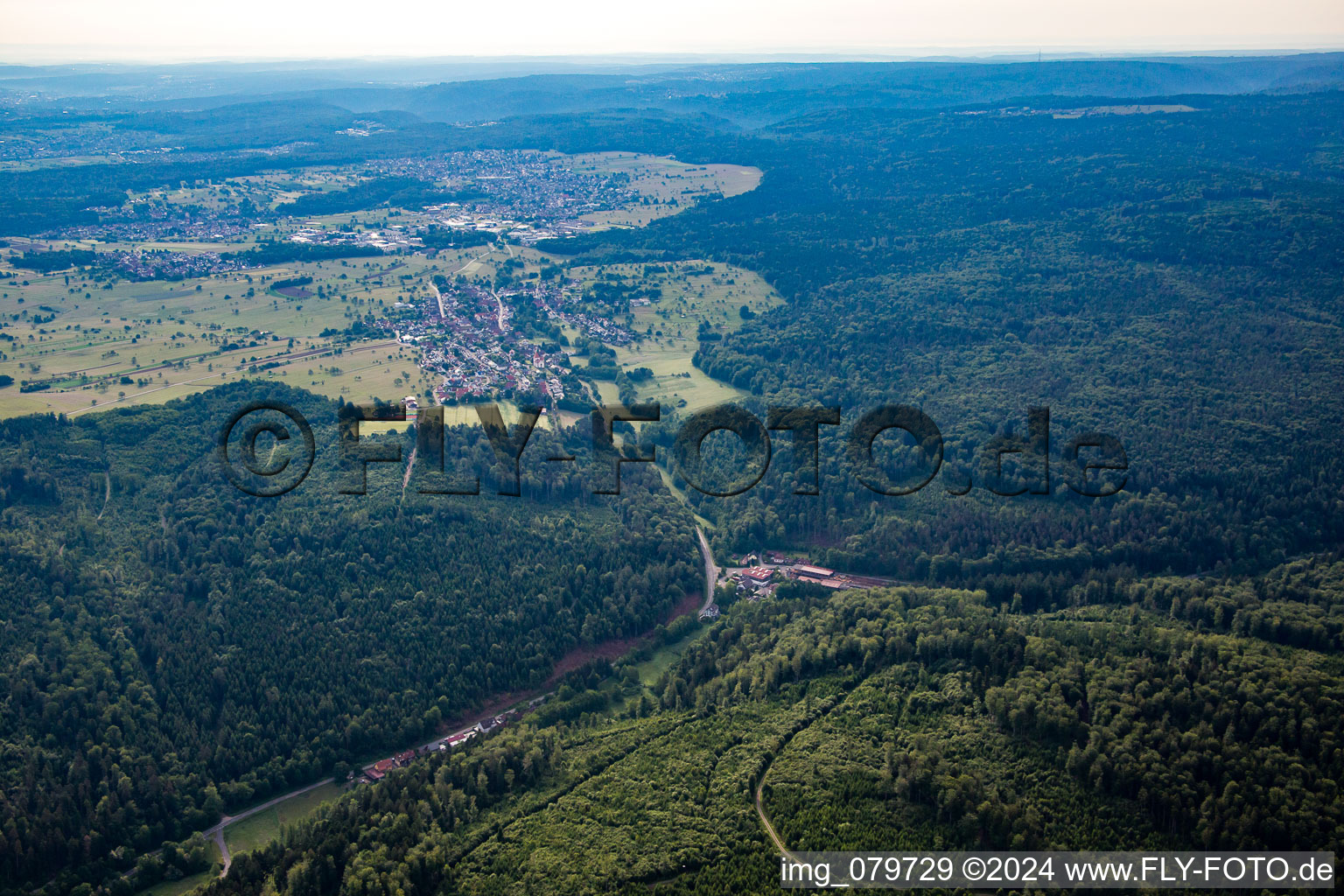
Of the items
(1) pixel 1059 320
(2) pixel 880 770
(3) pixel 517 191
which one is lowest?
(2) pixel 880 770

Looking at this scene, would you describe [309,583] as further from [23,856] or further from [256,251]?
[256,251]

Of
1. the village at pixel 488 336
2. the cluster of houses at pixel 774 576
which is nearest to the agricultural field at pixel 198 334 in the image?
the village at pixel 488 336

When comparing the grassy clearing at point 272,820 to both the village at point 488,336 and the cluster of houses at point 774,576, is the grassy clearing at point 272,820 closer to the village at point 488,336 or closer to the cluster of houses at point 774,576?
the cluster of houses at point 774,576

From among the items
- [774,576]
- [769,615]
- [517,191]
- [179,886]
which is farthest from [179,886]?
[517,191]

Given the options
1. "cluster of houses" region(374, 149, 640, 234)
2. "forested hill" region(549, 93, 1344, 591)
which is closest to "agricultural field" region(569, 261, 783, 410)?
"forested hill" region(549, 93, 1344, 591)

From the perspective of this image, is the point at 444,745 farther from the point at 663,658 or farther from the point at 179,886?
the point at 663,658

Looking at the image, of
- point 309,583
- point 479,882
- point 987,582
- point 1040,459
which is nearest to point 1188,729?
point 987,582
